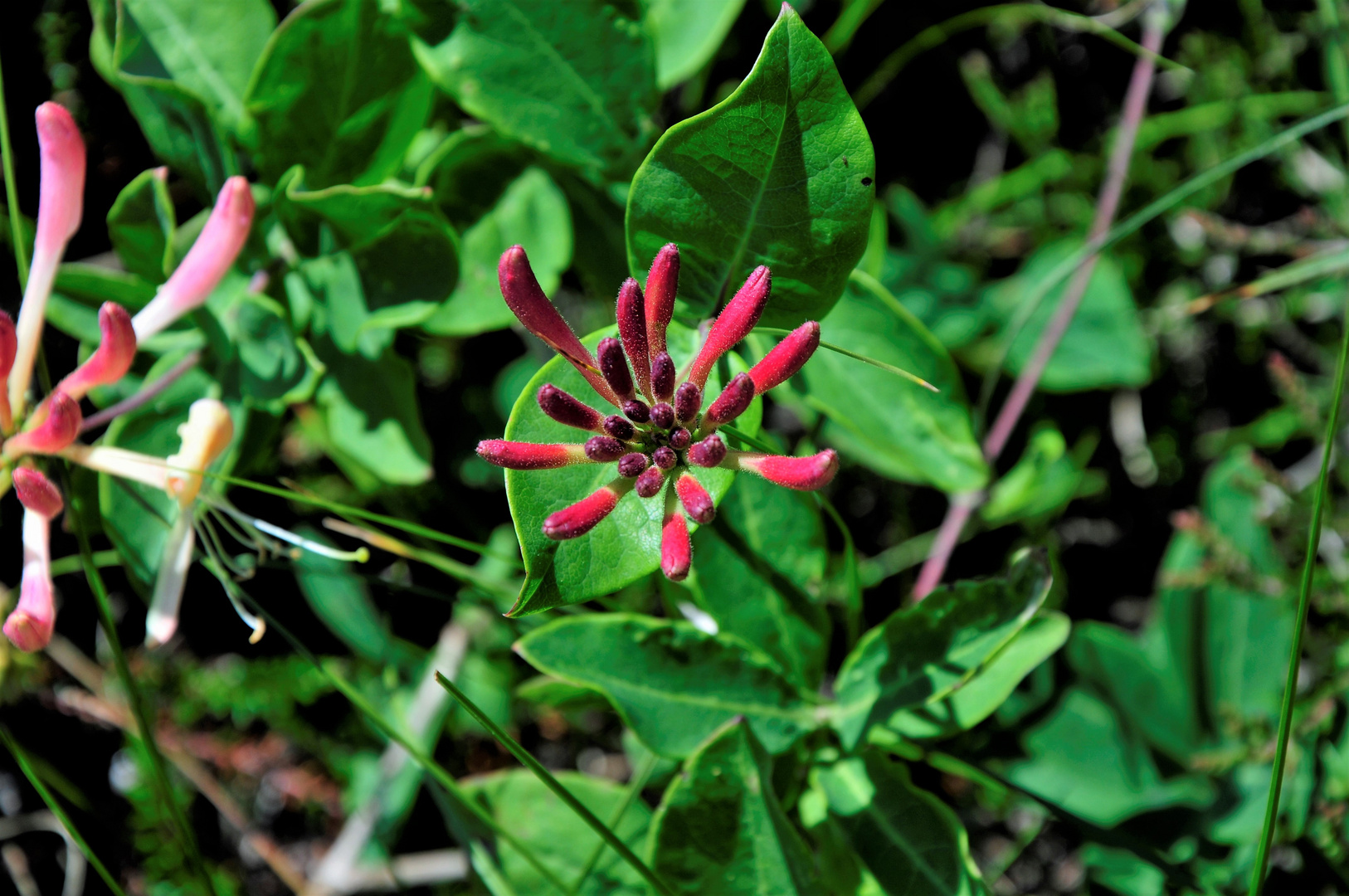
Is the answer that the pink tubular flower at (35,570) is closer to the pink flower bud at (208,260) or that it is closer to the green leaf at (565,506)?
the pink flower bud at (208,260)

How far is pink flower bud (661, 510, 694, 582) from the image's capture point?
0.84 metres

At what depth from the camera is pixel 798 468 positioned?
2.74 ft

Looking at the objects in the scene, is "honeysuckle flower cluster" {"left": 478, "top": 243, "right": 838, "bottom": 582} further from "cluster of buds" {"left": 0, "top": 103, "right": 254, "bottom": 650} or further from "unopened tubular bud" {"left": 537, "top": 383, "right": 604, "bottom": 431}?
"cluster of buds" {"left": 0, "top": 103, "right": 254, "bottom": 650}

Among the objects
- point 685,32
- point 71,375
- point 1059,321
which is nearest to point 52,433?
point 71,375

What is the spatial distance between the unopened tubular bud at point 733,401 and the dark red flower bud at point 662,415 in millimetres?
39

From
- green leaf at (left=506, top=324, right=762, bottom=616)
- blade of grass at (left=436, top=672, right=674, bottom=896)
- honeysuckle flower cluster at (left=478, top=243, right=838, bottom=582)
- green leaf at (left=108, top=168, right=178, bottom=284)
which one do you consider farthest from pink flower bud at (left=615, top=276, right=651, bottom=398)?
green leaf at (left=108, top=168, right=178, bottom=284)

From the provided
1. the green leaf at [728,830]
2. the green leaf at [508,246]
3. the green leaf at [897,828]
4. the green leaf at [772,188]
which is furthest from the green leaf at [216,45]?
the green leaf at [897,828]

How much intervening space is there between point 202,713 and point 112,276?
3.34 feet

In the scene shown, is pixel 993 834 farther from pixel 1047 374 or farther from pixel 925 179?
pixel 925 179

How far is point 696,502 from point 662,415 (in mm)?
98

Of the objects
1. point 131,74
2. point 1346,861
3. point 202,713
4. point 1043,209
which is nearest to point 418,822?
point 202,713

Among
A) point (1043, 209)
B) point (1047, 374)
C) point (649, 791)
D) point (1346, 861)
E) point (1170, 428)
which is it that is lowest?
point (649, 791)

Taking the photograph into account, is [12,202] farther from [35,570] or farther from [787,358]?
[787,358]

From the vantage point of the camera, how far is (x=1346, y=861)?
A: 1.61 m
